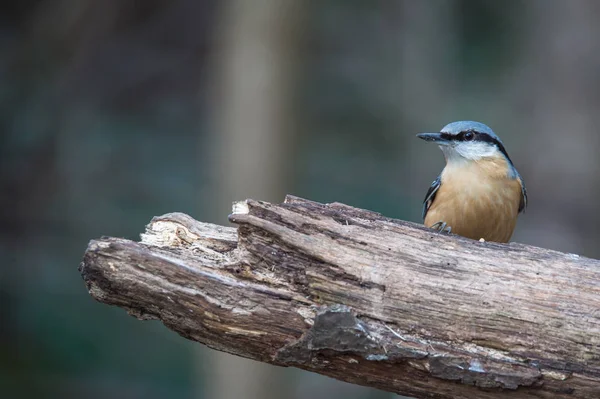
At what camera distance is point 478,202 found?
14.5ft

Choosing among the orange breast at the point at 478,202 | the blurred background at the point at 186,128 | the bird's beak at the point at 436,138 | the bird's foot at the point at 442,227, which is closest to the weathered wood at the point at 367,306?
the bird's foot at the point at 442,227

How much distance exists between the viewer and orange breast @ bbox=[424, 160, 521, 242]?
444cm

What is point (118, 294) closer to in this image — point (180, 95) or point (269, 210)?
point (269, 210)

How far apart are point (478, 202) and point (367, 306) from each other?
179cm

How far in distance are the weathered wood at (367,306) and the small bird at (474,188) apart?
1369mm

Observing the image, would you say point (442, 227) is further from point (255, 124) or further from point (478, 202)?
point (255, 124)

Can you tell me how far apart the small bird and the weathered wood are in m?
1.37

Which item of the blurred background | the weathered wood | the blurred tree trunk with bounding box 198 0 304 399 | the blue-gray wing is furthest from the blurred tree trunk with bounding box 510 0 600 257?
the weathered wood

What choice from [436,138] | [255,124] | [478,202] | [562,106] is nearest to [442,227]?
[478,202]

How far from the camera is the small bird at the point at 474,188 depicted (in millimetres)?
4445

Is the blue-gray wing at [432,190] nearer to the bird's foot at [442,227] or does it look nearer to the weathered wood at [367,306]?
the bird's foot at [442,227]

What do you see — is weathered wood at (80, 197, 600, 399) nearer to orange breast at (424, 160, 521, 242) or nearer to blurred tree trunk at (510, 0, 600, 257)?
orange breast at (424, 160, 521, 242)

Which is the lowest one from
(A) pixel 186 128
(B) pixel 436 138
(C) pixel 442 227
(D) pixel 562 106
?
(C) pixel 442 227

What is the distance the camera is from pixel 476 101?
12.4 m
